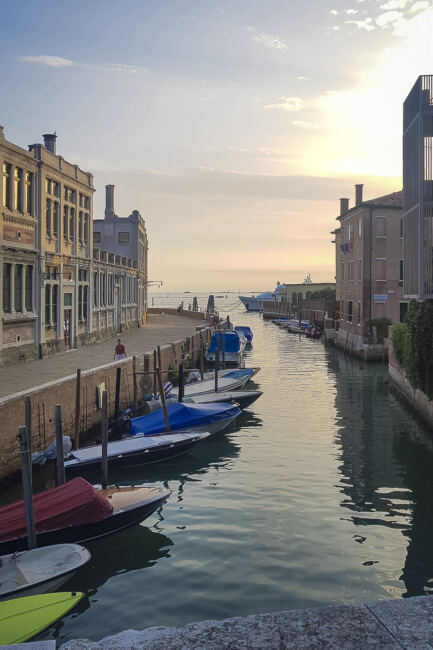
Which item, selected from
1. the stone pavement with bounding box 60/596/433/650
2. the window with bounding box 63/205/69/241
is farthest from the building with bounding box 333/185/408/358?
the stone pavement with bounding box 60/596/433/650

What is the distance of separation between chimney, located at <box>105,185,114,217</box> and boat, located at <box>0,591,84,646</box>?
6190cm

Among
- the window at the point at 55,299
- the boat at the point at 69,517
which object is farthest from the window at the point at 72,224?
the boat at the point at 69,517

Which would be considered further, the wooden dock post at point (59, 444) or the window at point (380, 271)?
the window at point (380, 271)

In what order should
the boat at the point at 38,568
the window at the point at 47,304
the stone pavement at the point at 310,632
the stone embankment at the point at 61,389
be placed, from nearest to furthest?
the stone pavement at the point at 310,632 → the boat at the point at 38,568 → the stone embankment at the point at 61,389 → the window at the point at 47,304

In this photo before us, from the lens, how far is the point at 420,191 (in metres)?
24.6

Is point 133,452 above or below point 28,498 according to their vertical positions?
below

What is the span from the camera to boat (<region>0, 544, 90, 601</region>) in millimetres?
9586

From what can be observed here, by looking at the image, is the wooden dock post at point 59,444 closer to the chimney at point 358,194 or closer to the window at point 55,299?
the window at point 55,299

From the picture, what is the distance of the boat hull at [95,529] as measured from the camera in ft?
36.4

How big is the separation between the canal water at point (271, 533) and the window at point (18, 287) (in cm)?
1342

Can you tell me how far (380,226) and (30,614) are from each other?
45226 millimetres

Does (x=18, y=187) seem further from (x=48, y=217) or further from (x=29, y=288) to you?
(x=29, y=288)

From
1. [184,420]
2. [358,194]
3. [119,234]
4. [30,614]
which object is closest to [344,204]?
[358,194]

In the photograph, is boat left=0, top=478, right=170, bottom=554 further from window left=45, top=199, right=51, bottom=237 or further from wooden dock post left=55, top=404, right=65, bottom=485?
window left=45, top=199, right=51, bottom=237
